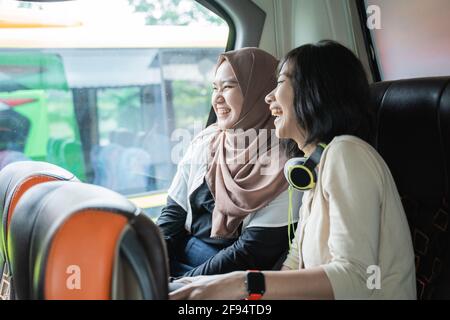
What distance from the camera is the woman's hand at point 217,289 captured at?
1.27 metres

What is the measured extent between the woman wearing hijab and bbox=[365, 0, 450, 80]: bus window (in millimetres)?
598

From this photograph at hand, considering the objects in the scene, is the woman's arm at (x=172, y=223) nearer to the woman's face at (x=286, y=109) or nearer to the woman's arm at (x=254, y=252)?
the woman's arm at (x=254, y=252)

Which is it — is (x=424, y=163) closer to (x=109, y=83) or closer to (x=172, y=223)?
(x=172, y=223)

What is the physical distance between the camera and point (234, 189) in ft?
6.45

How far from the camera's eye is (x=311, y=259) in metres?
1.45

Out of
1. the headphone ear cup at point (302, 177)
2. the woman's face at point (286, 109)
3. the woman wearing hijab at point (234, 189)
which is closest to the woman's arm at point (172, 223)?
the woman wearing hijab at point (234, 189)

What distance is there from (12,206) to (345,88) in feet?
3.40

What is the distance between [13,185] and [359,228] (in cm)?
102

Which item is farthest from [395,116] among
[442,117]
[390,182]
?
[390,182]

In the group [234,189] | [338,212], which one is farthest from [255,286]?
[234,189]

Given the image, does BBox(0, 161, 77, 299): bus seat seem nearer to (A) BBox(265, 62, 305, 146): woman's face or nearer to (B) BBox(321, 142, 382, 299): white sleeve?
(A) BBox(265, 62, 305, 146): woman's face

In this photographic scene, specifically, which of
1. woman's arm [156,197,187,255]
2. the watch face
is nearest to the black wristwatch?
the watch face

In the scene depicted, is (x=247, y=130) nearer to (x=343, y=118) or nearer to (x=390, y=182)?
(x=343, y=118)

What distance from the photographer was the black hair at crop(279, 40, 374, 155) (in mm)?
1542
